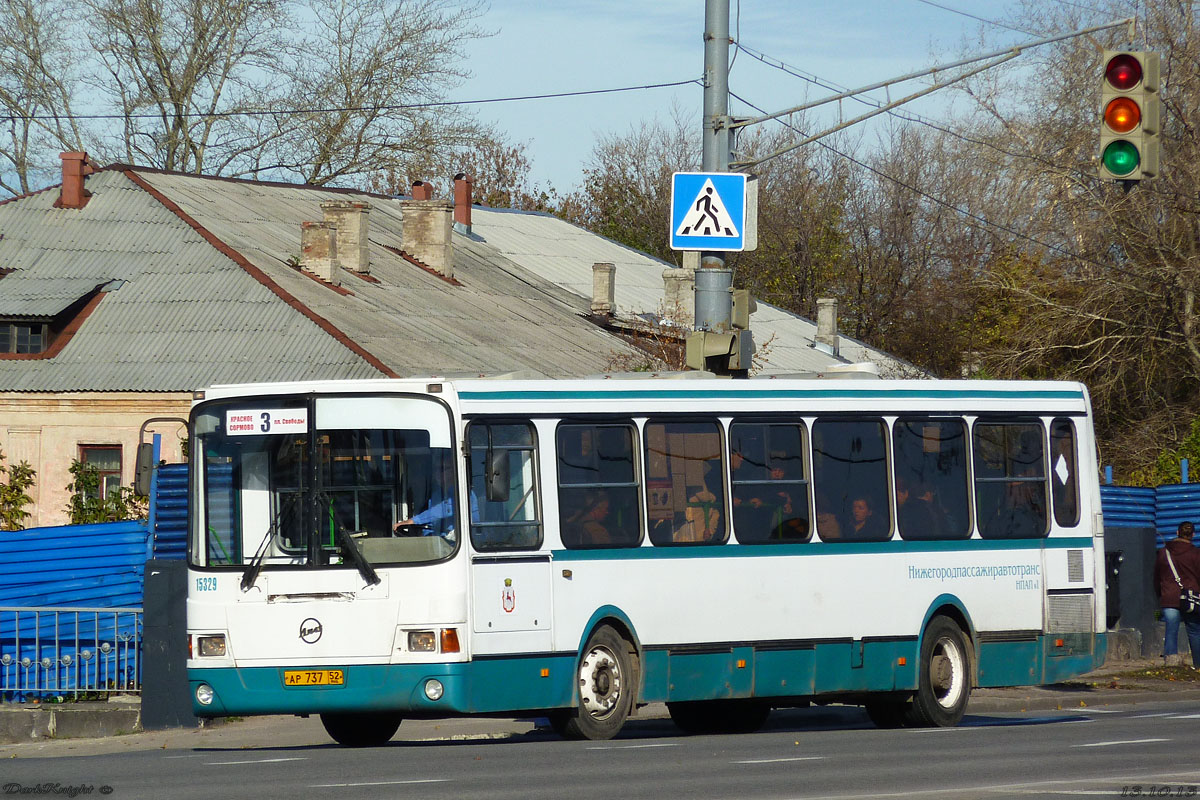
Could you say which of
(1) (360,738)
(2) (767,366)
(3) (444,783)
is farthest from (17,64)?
(3) (444,783)

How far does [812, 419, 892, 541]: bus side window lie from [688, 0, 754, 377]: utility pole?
2237 millimetres

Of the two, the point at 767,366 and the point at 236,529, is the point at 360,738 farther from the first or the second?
the point at 767,366

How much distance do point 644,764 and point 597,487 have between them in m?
2.71

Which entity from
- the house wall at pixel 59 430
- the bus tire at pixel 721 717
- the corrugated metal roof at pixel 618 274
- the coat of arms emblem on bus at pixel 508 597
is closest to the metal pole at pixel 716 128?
the bus tire at pixel 721 717

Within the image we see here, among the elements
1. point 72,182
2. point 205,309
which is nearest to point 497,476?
point 205,309

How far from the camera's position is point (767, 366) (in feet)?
170

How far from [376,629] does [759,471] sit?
3.49 meters

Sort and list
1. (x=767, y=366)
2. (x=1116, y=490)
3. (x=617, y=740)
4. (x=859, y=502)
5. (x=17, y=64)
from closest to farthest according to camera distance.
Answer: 1. (x=617, y=740)
2. (x=859, y=502)
3. (x=1116, y=490)
4. (x=767, y=366)
5. (x=17, y=64)

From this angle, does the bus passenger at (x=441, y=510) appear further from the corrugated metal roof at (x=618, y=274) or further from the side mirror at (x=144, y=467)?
the corrugated metal roof at (x=618, y=274)

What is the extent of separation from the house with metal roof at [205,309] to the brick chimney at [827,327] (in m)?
9.70

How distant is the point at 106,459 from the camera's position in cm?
3809

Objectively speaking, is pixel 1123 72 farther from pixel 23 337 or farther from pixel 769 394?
pixel 23 337

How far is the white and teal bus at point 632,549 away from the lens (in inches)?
509

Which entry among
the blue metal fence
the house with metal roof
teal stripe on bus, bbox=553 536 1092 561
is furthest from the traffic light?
the house with metal roof
